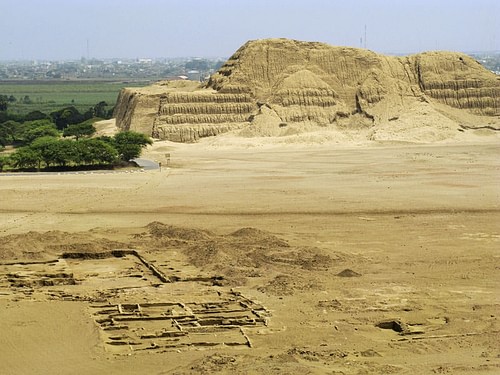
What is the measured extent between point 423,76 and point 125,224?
50847mm

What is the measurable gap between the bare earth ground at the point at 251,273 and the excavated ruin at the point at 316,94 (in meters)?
20.7

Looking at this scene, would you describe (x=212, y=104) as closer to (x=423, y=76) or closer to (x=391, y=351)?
(x=423, y=76)

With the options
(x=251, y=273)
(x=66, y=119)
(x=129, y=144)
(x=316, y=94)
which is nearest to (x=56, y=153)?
(x=129, y=144)

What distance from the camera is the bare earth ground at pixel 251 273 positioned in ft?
81.0

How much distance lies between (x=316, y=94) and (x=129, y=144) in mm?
22661

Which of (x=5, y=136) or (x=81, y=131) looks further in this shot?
(x=5, y=136)

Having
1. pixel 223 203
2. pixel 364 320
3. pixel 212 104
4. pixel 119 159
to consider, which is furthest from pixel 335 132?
pixel 364 320

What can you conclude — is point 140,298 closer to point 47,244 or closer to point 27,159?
point 47,244

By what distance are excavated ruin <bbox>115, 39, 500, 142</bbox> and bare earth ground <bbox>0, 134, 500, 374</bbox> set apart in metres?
20.7

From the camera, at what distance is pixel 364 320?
91.8ft

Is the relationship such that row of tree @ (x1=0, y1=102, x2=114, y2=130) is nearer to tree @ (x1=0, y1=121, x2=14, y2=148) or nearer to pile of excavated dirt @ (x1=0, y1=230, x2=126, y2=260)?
tree @ (x1=0, y1=121, x2=14, y2=148)

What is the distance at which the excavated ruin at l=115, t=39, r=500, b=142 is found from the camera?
82.7 metres

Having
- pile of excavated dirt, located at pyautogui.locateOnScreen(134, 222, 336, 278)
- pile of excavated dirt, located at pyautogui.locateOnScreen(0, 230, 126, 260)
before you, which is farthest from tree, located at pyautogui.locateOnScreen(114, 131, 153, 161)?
pile of excavated dirt, located at pyautogui.locateOnScreen(0, 230, 126, 260)

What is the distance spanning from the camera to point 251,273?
3456 cm
